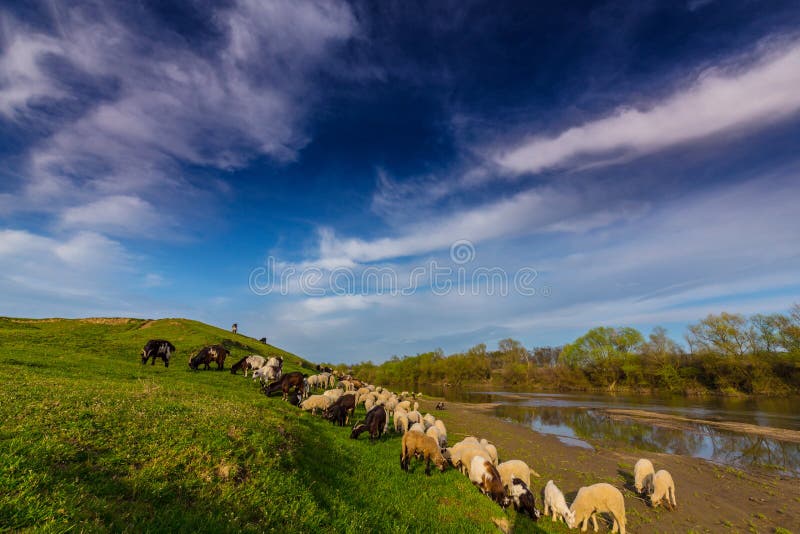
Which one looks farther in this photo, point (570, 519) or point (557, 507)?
point (557, 507)

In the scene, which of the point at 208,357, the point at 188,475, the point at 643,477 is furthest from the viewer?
the point at 208,357

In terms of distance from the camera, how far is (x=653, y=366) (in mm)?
72438

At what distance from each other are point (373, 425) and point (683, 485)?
15.2m

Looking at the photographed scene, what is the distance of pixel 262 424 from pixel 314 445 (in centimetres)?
191

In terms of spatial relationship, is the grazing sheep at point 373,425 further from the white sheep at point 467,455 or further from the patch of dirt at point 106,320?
the patch of dirt at point 106,320

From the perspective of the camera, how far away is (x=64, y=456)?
552 cm

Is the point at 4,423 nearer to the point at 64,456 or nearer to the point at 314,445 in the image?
the point at 64,456

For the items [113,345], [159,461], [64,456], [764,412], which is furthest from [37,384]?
[764,412]

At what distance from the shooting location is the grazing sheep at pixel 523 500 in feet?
34.9

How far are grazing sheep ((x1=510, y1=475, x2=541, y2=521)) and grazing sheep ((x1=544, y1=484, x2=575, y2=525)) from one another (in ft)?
2.42

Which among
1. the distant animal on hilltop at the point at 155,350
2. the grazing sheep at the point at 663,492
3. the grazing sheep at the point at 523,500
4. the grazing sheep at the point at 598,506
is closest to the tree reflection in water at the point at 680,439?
the grazing sheep at the point at 663,492

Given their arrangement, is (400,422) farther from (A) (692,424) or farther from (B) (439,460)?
(A) (692,424)

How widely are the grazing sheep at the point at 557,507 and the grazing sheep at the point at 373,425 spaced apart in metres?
7.07

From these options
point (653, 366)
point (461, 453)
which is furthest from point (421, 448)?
point (653, 366)
